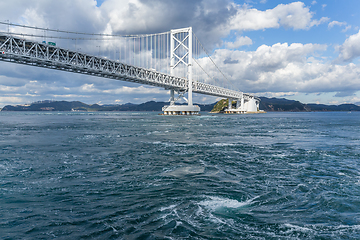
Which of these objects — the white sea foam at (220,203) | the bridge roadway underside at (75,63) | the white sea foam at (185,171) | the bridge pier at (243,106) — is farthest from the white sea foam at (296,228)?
the bridge pier at (243,106)

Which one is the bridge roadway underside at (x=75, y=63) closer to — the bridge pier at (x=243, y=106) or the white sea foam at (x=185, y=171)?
the white sea foam at (x=185, y=171)

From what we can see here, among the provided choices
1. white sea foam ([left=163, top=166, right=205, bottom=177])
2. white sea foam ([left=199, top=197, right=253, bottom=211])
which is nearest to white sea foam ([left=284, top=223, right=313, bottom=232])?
white sea foam ([left=199, top=197, right=253, bottom=211])

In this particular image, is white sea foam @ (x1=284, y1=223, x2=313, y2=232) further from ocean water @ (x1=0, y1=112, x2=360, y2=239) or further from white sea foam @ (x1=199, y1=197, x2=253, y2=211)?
white sea foam @ (x1=199, y1=197, x2=253, y2=211)

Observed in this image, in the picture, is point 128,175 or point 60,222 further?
point 128,175

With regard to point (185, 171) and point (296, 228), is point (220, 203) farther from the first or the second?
point (185, 171)

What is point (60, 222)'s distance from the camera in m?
3.96

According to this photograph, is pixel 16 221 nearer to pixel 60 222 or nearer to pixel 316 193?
pixel 60 222

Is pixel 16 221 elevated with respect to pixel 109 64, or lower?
lower

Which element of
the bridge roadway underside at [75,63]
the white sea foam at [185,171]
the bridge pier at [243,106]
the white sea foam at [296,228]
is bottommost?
the white sea foam at [185,171]

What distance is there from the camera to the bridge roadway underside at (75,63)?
3731 centimetres

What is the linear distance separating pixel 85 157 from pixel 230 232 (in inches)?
322

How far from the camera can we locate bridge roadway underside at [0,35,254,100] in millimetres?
37312

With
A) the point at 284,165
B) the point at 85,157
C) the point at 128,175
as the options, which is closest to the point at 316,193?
the point at 284,165

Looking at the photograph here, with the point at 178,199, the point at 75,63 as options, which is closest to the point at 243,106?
the point at 75,63
